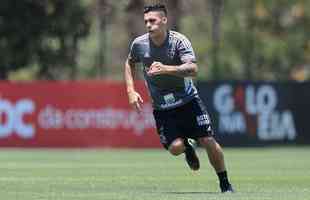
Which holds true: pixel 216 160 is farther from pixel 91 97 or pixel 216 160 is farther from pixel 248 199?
pixel 91 97

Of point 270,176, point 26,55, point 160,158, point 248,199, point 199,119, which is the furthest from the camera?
point 26,55

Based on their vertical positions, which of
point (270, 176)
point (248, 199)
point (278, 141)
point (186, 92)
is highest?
point (186, 92)

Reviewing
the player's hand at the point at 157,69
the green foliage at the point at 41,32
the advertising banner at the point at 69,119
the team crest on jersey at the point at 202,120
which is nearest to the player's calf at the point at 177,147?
the team crest on jersey at the point at 202,120

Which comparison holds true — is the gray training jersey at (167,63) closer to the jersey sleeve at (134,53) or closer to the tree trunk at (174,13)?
the jersey sleeve at (134,53)

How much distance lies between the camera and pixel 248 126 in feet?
110

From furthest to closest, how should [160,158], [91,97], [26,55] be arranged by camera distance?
[26,55] → [91,97] → [160,158]

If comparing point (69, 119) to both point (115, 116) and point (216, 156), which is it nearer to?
point (115, 116)

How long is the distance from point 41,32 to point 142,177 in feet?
80.5

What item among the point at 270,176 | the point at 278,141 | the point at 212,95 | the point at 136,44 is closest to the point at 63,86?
the point at 212,95

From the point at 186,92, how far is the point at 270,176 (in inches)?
195

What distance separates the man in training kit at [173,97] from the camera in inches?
551

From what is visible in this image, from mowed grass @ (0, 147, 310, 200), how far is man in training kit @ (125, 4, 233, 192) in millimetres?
598

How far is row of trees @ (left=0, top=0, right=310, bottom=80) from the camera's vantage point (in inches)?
1634

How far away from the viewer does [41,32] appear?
137ft
